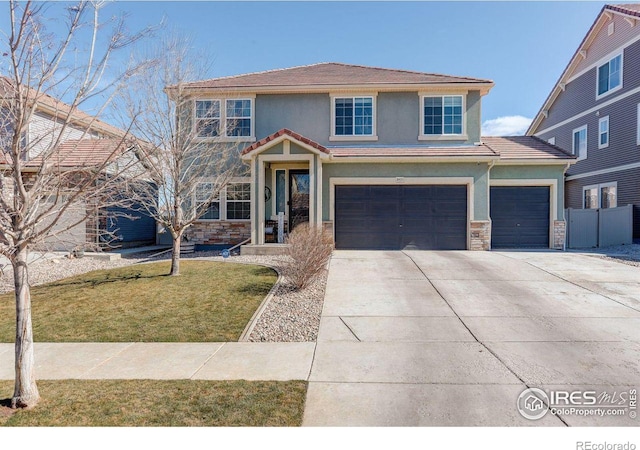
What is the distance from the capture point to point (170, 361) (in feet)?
15.6

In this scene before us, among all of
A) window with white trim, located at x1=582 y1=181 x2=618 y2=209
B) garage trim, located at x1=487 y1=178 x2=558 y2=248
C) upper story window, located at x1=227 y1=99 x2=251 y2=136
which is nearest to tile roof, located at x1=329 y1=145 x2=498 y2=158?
garage trim, located at x1=487 y1=178 x2=558 y2=248

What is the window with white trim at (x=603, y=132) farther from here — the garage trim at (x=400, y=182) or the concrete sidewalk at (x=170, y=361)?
the concrete sidewalk at (x=170, y=361)

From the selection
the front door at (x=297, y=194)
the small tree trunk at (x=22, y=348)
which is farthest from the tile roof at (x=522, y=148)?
the small tree trunk at (x=22, y=348)

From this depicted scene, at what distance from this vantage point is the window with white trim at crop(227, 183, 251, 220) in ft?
47.8

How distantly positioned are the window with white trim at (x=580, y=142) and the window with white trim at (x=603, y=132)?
1.42 metres

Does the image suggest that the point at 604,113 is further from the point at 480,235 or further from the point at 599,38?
the point at 480,235

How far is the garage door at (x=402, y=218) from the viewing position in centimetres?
1330

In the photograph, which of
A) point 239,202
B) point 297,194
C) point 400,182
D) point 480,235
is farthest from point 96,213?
point 480,235

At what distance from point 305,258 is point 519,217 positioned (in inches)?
413

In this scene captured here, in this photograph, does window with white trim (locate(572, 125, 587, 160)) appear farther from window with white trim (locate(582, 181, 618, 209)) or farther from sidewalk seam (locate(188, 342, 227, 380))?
sidewalk seam (locate(188, 342, 227, 380))

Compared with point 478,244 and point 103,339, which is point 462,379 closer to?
point 103,339

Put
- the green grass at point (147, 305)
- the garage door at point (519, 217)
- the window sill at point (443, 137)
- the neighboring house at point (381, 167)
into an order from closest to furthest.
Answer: the green grass at point (147, 305) → the neighboring house at point (381, 167) → the garage door at point (519, 217) → the window sill at point (443, 137)
